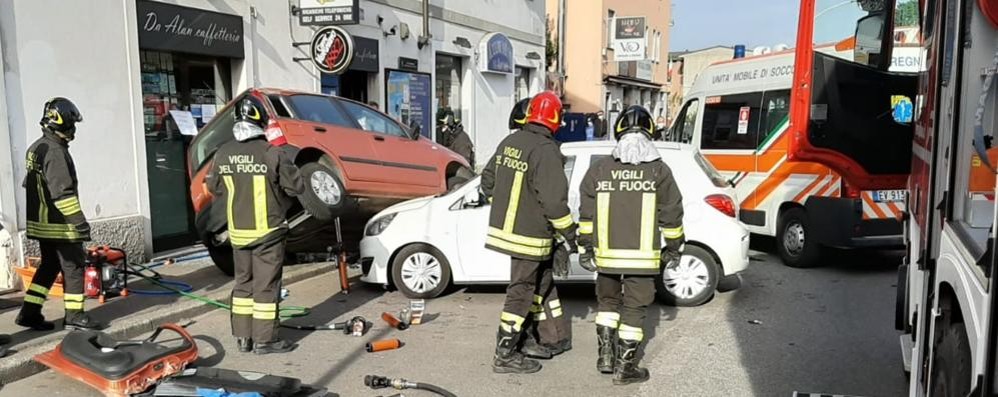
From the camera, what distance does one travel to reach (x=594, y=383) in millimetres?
4816

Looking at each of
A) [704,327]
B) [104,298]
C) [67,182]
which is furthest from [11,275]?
[704,327]

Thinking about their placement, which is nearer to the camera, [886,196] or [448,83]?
[886,196]

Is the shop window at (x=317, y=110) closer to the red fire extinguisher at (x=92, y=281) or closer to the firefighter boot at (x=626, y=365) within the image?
the red fire extinguisher at (x=92, y=281)

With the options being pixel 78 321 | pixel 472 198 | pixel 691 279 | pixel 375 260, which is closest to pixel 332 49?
pixel 375 260

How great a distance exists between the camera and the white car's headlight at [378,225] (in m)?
7.27

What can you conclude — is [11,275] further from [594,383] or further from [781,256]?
[781,256]

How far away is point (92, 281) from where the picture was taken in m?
6.41

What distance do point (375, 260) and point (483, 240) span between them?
3.79 ft

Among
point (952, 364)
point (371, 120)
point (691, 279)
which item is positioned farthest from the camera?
point (371, 120)

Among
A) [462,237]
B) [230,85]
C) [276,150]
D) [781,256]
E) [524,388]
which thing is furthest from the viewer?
[230,85]

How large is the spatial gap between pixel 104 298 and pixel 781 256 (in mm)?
7264

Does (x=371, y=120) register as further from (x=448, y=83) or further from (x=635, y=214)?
(x=448, y=83)

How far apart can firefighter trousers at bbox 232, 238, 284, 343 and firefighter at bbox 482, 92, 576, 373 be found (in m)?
1.65

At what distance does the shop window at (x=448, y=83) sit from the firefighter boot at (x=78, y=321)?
33.9 feet
